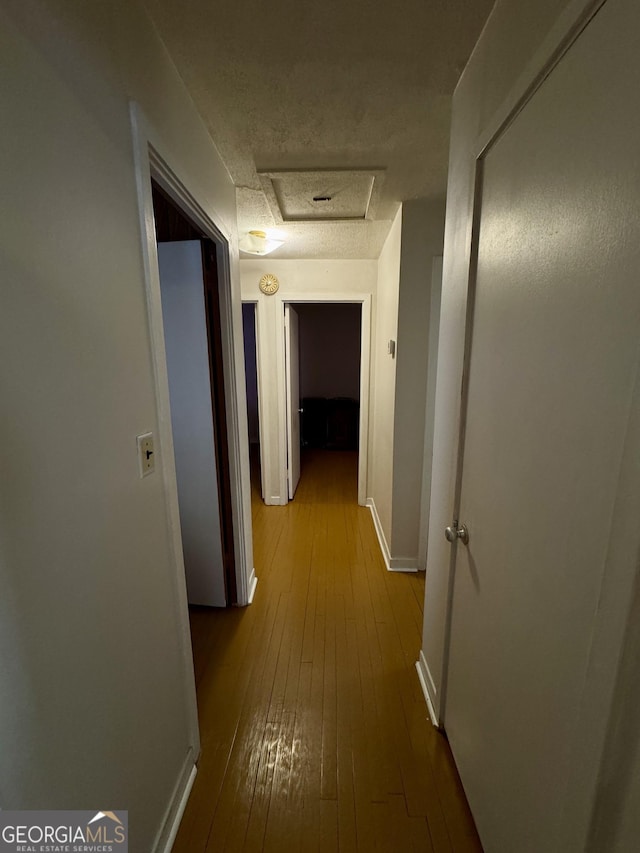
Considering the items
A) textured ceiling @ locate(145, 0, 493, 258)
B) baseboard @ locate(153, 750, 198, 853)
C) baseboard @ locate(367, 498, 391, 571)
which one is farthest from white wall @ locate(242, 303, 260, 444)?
baseboard @ locate(153, 750, 198, 853)

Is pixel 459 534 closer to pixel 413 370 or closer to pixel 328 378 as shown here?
pixel 413 370

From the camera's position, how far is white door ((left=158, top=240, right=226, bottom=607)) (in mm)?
1612

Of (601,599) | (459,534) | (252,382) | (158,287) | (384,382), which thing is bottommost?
(459,534)

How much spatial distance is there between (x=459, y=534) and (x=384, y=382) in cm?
167

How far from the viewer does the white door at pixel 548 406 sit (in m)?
0.51

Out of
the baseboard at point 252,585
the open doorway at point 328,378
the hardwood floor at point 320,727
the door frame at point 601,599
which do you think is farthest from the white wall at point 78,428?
the open doorway at point 328,378

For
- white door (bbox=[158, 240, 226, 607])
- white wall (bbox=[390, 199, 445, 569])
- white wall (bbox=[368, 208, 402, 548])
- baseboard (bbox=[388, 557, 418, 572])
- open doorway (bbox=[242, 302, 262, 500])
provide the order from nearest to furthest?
1. white door (bbox=[158, 240, 226, 607])
2. white wall (bbox=[390, 199, 445, 569])
3. white wall (bbox=[368, 208, 402, 548])
4. baseboard (bbox=[388, 557, 418, 572])
5. open doorway (bbox=[242, 302, 262, 500])

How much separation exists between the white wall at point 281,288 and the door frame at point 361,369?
0.01 metres

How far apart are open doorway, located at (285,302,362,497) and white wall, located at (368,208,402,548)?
2.01 m

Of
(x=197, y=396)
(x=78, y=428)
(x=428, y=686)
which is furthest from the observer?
(x=197, y=396)

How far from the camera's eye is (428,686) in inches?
56.9

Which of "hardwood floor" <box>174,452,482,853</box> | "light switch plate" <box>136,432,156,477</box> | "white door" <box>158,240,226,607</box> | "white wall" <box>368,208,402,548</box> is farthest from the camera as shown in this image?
"white wall" <box>368,208,402,548</box>

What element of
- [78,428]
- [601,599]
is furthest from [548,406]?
[78,428]

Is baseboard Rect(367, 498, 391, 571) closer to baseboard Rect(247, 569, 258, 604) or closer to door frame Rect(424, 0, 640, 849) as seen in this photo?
baseboard Rect(247, 569, 258, 604)
